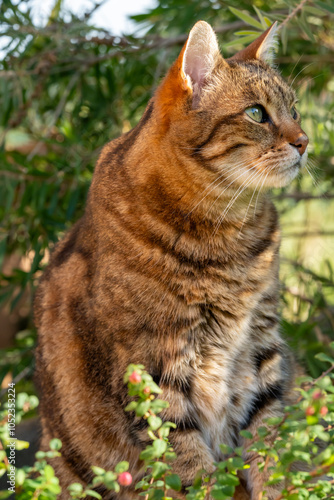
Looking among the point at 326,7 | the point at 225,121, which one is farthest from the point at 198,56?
the point at 326,7

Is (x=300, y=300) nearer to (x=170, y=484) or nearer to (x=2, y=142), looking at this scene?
(x=2, y=142)

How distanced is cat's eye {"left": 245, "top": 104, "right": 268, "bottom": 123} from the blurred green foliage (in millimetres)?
1237

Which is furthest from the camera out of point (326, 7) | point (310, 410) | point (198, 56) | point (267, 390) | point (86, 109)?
point (86, 109)

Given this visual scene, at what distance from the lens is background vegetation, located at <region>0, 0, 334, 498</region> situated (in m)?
3.30

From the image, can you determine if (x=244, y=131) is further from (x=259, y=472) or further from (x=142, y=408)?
(x=259, y=472)

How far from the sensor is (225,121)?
1913 millimetres

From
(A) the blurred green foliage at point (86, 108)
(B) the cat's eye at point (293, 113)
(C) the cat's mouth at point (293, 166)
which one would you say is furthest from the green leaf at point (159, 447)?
(A) the blurred green foliage at point (86, 108)

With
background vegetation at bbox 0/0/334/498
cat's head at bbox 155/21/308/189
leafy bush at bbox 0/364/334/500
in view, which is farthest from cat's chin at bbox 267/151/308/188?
background vegetation at bbox 0/0/334/498

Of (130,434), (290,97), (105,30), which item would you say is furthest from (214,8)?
(130,434)

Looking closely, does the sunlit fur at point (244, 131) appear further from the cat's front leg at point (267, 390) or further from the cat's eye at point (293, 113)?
the cat's front leg at point (267, 390)

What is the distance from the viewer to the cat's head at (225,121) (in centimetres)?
187

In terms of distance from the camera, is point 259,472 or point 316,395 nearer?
point 316,395

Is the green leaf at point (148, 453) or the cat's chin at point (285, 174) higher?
the cat's chin at point (285, 174)

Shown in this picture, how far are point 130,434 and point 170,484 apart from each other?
2.08ft
